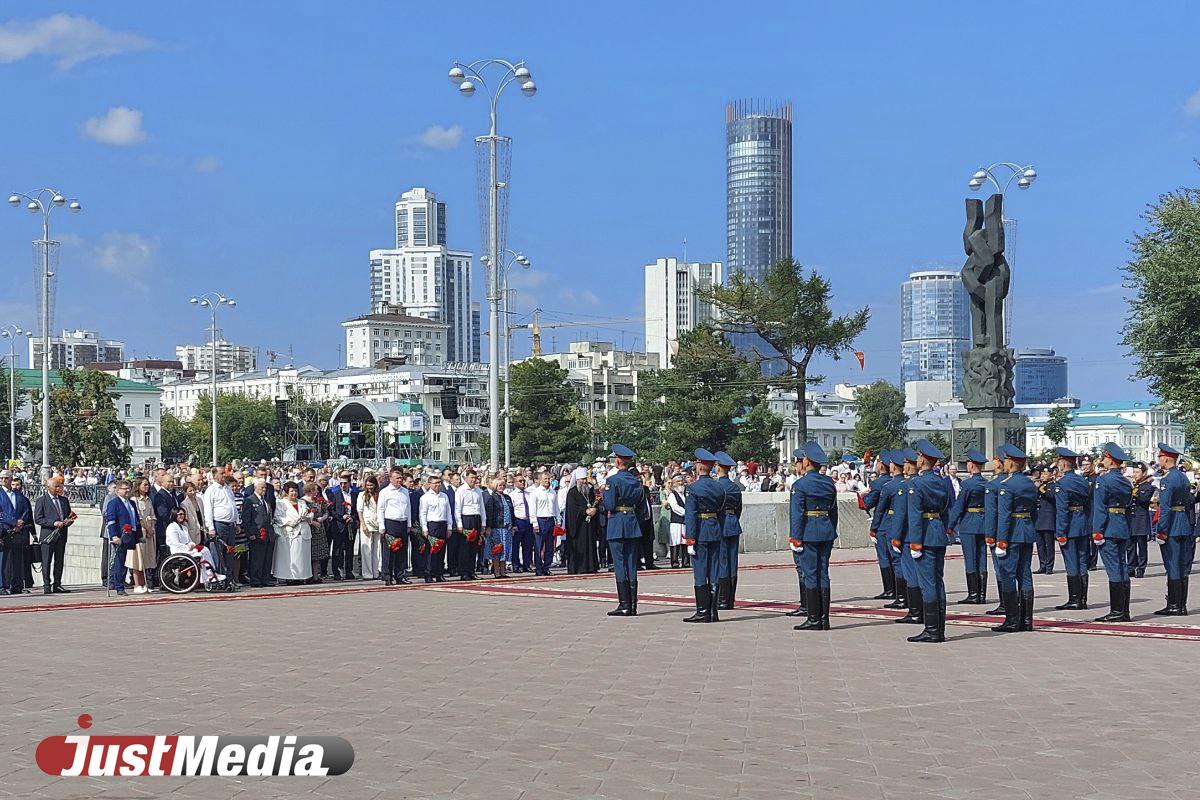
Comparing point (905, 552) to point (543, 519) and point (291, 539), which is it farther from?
point (291, 539)

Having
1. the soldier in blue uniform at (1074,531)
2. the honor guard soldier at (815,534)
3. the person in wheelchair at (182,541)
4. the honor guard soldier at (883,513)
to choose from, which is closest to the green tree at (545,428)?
the person in wheelchair at (182,541)

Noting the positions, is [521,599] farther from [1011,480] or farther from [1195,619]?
[1195,619]

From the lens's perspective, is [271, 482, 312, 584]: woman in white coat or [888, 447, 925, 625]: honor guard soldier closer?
[888, 447, 925, 625]: honor guard soldier

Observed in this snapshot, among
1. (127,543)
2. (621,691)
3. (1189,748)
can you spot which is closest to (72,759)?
(621,691)

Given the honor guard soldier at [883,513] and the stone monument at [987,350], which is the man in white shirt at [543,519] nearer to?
the honor guard soldier at [883,513]

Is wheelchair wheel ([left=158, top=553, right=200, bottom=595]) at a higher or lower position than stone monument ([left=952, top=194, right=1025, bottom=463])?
lower

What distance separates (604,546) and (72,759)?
20.1 m

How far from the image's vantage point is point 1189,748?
9570 mm

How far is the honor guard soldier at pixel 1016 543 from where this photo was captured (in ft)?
53.1

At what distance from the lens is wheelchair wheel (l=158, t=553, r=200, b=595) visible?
72.8 feet

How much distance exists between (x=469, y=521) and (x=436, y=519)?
744 millimetres

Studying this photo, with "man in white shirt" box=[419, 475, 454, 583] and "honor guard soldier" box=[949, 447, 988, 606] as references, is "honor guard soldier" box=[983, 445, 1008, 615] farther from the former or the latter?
"man in white shirt" box=[419, 475, 454, 583]

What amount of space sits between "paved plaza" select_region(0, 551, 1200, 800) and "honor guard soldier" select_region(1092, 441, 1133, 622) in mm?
426

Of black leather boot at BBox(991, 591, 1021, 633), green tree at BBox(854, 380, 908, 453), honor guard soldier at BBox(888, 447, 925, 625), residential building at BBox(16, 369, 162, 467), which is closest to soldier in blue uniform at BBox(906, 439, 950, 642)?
honor guard soldier at BBox(888, 447, 925, 625)
